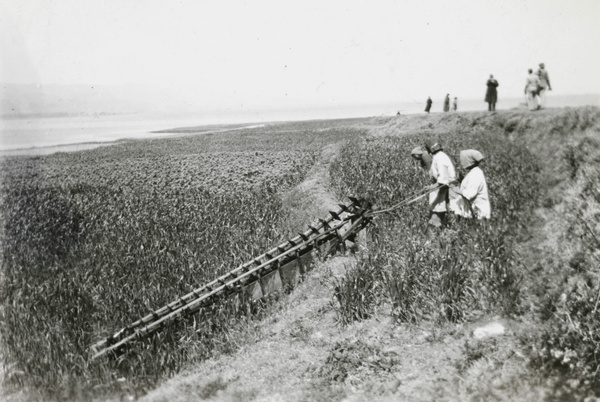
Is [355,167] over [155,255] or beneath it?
over

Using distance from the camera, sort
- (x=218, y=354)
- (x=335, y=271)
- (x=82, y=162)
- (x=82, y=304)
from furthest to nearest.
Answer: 1. (x=82, y=162)
2. (x=335, y=271)
3. (x=82, y=304)
4. (x=218, y=354)

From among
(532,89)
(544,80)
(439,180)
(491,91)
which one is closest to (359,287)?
(439,180)

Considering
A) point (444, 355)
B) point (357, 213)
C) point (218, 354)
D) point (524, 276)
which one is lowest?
point (218, 354)

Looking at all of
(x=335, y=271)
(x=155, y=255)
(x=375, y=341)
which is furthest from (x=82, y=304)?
(x=375, y=341)

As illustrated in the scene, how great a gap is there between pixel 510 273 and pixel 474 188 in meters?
1.52

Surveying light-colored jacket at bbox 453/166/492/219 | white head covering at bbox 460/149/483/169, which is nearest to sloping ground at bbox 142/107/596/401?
light-colored jacket at bbox 453/166/492/219

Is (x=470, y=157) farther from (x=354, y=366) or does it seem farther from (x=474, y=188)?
(x=354, y=366)

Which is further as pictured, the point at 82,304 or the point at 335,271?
the point at 335,271

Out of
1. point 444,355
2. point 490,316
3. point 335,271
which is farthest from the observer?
point 335,271

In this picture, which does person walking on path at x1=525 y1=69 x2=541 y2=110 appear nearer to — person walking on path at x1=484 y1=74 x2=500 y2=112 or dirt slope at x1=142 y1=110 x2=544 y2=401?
person walking on path at x1=484 y1=74 x2=500 y2=112

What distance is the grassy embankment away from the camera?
133 inches

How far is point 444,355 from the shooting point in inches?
155

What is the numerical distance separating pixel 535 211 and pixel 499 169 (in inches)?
118

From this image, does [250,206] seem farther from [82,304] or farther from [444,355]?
[444,355]
